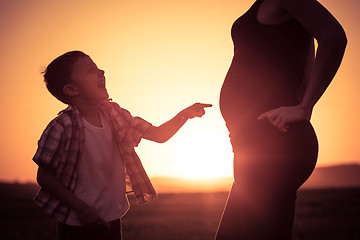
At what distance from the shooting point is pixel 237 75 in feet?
7.27

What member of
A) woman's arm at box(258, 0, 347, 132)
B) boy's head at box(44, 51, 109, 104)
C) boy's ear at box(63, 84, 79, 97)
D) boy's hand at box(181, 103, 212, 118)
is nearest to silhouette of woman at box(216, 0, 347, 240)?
woman's arm at box(258, 0, 347, 132)

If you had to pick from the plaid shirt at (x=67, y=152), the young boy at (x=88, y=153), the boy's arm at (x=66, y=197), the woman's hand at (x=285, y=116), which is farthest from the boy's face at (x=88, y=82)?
the woman's hand at (x=285, y=116)

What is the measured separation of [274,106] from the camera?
2.01 metres

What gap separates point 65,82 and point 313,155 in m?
1.86

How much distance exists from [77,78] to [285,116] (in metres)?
1.68

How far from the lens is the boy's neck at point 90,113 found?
2908 millimetres

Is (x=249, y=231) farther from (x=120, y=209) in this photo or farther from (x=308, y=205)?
(x=308, y=205)

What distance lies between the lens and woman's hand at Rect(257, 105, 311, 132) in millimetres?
1814

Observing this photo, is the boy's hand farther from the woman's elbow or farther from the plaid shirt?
the woman's elbow

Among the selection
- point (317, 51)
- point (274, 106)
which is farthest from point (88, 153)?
point (317, 51)

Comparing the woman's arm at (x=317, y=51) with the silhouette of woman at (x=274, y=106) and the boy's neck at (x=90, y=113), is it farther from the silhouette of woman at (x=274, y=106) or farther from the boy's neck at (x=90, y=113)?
the boy's neck at (x=90, y=113)

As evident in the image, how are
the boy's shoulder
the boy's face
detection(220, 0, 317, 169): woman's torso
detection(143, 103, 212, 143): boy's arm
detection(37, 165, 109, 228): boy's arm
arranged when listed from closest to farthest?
detection(220, 0, 317, 169): woman's torso → detection(37, 165, 109, 228): boy's arm → the boy's shoulder → the boy's face → detection(143, 103, 212, 143): boy's arm

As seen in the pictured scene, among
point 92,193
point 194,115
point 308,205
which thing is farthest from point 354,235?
point 308,205

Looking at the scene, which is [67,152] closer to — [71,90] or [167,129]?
[71,90]
